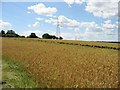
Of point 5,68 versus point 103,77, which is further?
point 5,68

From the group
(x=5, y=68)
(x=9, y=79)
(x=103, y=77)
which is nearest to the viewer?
(x=103, y=77)

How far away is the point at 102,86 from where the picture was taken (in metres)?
9.32

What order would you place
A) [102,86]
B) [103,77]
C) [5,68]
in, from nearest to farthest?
[102,86] → [103,77] → [5,68]

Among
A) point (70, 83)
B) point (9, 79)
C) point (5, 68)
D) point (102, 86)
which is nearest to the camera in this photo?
point (102, 86)

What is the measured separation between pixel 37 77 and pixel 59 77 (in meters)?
1.42

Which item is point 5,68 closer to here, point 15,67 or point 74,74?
point 15,67

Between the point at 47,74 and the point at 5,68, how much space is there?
5461mm

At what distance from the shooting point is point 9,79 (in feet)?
43.0

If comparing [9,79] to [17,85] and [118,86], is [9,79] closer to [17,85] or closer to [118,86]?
[17,85]

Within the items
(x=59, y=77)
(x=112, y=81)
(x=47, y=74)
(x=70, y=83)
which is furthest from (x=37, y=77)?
(x=112, y=81)

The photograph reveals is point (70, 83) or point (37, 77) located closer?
point (70, 83)

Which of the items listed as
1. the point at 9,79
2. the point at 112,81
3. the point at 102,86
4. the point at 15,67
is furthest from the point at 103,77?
the point at 15,67

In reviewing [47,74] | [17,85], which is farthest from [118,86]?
[17,85]

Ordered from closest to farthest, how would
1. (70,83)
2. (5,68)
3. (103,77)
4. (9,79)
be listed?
(70,83) < (103,77) < (9,79) < (5,68)
